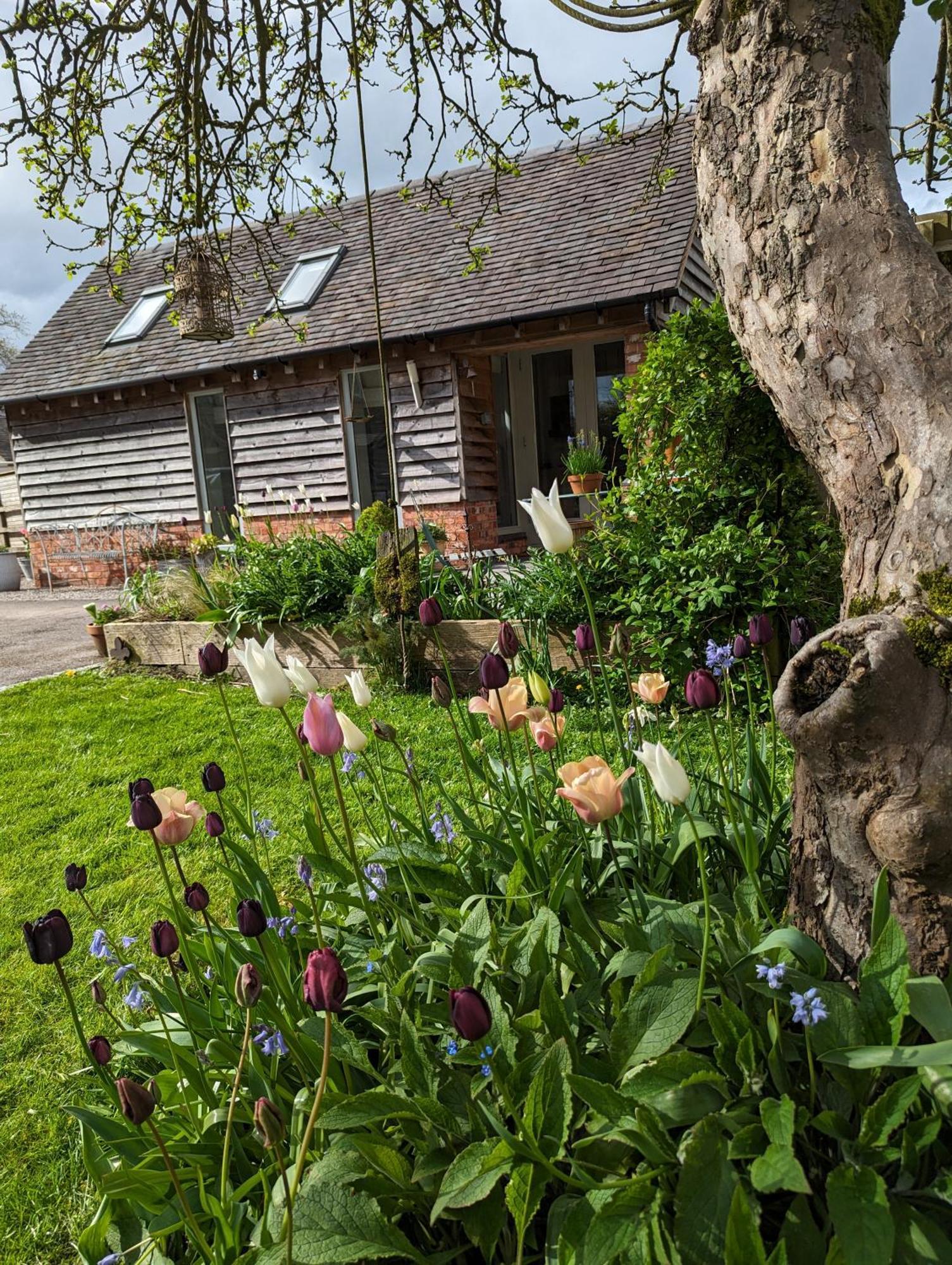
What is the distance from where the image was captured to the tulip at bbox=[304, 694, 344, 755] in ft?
4.11

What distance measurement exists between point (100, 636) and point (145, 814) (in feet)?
20.1

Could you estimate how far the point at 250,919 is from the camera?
1.21 m

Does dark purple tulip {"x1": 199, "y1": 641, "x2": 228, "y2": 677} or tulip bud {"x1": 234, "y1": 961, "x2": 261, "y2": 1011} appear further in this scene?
dark purple tulip {"x1": 199, "y1": 641, "x2": 228, "y2": 677}

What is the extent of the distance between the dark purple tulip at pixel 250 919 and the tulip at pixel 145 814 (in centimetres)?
22

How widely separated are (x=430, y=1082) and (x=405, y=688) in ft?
13.6

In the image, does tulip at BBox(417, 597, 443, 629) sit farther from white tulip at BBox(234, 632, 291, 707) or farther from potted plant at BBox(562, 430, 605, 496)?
potted plant at BBox(562, 430, 605, 496)

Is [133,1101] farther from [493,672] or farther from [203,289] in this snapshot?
[203,289]

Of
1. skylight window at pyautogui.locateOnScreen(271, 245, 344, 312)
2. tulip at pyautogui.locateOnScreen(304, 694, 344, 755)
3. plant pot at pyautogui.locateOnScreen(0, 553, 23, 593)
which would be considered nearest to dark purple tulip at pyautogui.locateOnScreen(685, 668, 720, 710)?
tulip at pyautogui.locateOnScreen(304, 694, 344, 755)

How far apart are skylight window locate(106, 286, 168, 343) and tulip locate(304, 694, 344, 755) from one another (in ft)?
46.7

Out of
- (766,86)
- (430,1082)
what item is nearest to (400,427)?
(766,86)

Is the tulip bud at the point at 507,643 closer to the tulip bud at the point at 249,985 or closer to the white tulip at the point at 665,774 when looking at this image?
the white tulip at the point at 665,774

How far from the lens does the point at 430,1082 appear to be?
4.18ft

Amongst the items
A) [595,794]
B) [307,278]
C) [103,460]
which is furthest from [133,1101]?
[103,460]

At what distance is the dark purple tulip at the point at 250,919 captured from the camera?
119cm
